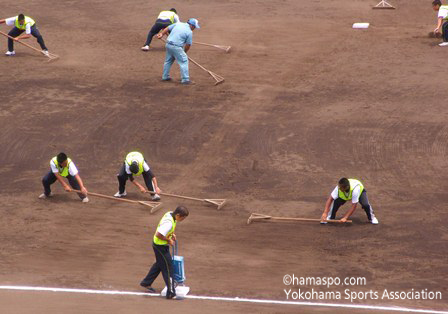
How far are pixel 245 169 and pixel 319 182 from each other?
2.10 m

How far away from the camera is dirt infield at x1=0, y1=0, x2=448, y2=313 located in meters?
20.5

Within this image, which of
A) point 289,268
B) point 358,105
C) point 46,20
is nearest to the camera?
point 289,268

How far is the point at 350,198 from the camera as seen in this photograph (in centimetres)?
2220

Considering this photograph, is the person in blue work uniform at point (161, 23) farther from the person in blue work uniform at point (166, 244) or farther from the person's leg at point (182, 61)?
the person in blue work uniform at point (166, 244)

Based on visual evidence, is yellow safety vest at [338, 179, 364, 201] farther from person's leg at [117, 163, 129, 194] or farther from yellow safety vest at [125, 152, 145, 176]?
person's leg at [117, 163, 129, 194]

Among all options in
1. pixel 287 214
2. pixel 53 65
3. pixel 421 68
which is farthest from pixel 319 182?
pixel 53 65

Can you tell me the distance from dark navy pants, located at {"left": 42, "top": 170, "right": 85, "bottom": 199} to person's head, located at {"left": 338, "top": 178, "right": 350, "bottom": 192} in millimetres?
6421

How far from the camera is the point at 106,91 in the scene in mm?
30797

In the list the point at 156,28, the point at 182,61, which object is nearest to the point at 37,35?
the point at 156,28

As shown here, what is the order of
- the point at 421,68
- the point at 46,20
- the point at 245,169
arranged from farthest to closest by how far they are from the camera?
the point at 46,20, the point at 421,68, the point at 245,169

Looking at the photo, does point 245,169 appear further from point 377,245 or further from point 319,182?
point 377,245

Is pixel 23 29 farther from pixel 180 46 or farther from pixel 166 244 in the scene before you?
pixel 166 244

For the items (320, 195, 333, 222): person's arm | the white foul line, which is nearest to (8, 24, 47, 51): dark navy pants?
(320, 195, 333, 222): person's arm

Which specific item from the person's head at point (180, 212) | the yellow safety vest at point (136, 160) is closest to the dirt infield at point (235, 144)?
the yellow safety vest at point (136, 160)
